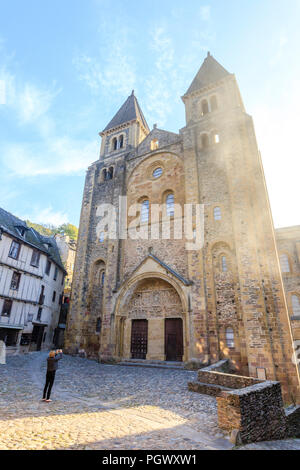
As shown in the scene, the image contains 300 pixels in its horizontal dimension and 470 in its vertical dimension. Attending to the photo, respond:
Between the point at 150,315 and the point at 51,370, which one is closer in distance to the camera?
the point at 51,370

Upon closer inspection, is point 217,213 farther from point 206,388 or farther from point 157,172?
point 206,388

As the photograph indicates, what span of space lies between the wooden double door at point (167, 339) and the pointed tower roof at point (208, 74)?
18.5 m

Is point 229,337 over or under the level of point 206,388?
over

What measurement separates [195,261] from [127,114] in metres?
19.2

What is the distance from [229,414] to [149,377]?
20.7 feet

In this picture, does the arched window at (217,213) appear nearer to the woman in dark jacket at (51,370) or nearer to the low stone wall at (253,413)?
the low stone wall at (253,413)

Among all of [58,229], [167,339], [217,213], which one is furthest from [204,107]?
[58,229]

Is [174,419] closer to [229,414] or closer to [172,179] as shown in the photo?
[229,414]

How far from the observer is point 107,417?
5398 millimetres

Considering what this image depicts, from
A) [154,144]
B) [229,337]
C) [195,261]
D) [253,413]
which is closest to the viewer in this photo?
[253,413]

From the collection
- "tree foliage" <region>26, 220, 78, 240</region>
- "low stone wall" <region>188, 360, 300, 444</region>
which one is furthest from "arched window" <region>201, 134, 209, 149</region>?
"tree foliage" <region>26, 220, 78, 240</region>

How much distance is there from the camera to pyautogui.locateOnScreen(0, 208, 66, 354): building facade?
1791 cm

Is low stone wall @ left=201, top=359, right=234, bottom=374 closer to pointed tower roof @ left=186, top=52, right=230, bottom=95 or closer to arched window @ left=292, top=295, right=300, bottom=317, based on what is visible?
arched window @ left=292, top=295, right=300, bottom=317

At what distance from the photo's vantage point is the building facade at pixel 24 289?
17.9 meters
